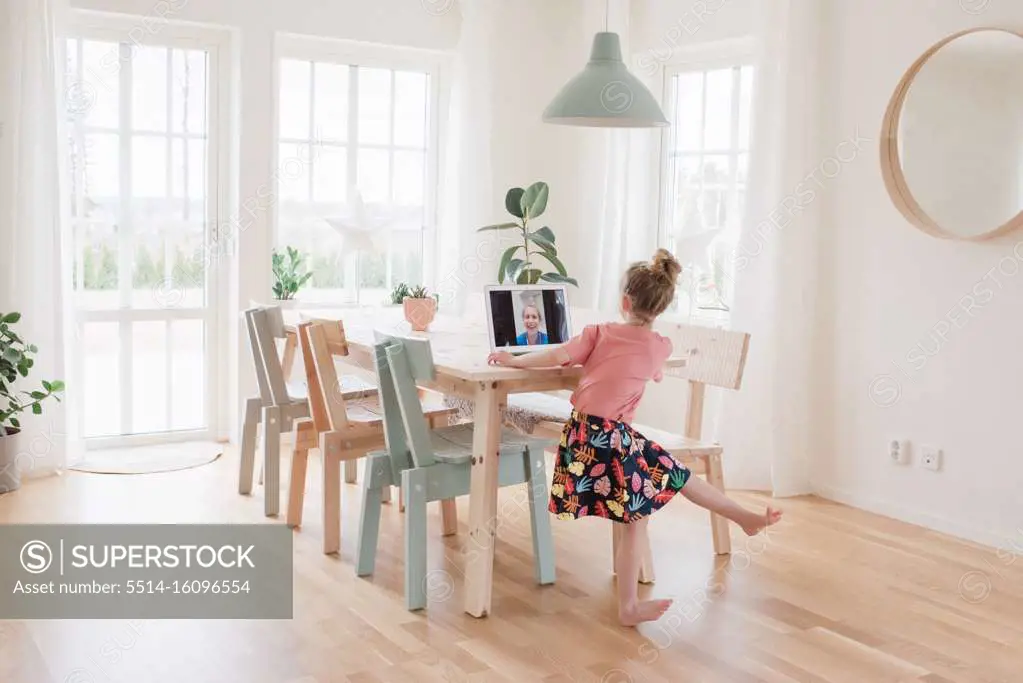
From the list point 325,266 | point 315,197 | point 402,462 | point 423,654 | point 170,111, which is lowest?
point 423,654

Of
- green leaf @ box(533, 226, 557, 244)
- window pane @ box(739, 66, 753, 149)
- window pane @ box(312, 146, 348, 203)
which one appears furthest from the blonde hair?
window pane @ box(312, 146, 348, 203)

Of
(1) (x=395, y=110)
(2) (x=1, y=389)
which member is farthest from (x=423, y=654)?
(1) (x=395, y=110)

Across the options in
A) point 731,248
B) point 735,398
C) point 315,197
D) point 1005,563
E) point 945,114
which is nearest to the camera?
point 1005,563

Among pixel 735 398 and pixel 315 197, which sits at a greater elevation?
pixel 315 197

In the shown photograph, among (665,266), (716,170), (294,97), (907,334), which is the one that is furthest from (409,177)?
(665,266)

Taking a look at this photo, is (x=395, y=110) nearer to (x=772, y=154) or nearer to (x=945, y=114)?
(x=772, y=154)

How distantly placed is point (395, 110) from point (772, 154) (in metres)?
1.93

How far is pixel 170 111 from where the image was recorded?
4.96m

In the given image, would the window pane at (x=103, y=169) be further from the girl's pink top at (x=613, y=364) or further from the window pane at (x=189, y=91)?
the girl's pink top at (x=613, y=364)

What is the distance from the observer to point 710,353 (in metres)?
3.64

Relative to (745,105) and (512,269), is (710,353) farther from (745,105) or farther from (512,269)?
(745,105)

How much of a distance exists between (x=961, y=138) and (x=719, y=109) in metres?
1.36

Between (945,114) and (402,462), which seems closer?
(402,462)

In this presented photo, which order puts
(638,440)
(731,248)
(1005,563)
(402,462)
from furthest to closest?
(731,248), (1005,563), (402,462), (638,440)
